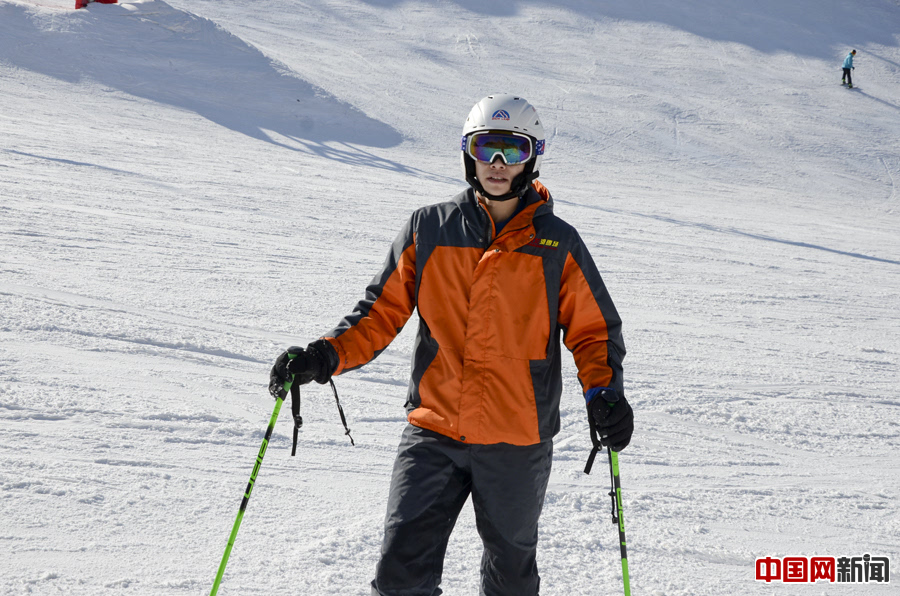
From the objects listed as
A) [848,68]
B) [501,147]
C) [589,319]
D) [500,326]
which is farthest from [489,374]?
[848,68]

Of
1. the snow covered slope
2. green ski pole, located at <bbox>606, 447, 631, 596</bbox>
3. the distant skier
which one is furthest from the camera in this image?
the distant skier

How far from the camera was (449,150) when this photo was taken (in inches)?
679

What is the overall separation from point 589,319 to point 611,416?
0.94 ft

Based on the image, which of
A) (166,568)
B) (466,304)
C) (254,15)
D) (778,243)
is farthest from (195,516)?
(254,15)

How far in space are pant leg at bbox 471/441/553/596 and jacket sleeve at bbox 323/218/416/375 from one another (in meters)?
0.44

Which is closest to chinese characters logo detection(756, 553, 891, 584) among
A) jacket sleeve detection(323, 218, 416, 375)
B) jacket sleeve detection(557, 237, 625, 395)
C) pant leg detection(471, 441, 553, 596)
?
pant leg detection(471, 441, 553, 596)

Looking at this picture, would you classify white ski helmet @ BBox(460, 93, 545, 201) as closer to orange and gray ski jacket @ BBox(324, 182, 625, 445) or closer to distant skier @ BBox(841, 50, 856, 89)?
orange and gray ski jacket @ BBox(324, 182, 625, 445)

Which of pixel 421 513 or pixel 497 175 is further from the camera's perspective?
pixel 497 175

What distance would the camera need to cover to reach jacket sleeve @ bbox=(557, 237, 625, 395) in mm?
2213

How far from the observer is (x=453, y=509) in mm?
2217

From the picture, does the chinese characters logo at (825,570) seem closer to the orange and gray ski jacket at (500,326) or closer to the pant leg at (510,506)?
the pant leg at (510,506)

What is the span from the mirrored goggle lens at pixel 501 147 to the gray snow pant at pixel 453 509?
0.85m

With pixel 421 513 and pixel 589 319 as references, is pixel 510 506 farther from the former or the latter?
pixel 589 319

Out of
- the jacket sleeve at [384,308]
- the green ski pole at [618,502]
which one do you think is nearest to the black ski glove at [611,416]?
the green ski pole at [618,502]
